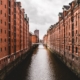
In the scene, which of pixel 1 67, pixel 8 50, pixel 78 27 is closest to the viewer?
pixel 1 67

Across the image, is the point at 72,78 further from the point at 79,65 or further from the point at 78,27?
the point at 78,27

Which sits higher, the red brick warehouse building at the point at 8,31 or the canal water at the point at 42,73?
the red brick warehouse building at the point at 8,31

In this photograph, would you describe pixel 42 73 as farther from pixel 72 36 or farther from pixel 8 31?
pixel 8 31

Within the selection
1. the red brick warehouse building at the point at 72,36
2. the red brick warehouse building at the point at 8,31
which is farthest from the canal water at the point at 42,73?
the red brick warehouse building at the point at 8,31

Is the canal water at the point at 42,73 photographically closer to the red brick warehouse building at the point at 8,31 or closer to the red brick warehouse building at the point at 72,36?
the red brick warehouse building at the point at 72,36

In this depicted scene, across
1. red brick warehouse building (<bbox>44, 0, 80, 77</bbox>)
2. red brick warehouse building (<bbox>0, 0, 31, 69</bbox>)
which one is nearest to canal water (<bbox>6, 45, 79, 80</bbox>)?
red brick warehouse building (<bbox>44, 0, 80, 77</bbox>)

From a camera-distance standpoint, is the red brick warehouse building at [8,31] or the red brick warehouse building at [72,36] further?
the red brick warehouse building at [72,36]

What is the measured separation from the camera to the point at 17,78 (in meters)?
32.1

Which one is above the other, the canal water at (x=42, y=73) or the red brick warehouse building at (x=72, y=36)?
the red brick warehouse building at (x=72, y=36)

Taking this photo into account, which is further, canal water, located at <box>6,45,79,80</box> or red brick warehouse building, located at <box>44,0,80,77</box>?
red brick warehouse building, located at <box>44,0,80,77</box>

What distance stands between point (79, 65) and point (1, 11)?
19.9 metres

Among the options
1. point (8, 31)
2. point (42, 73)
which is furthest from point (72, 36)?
point (8, 31)

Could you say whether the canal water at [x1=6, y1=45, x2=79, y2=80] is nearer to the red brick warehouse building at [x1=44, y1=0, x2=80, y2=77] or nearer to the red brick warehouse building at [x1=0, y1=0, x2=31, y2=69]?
the red brick warehouse building at [x1=44, y1=0, x2=80, y2=77]

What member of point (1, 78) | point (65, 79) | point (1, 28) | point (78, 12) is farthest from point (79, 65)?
point (1, 28)
